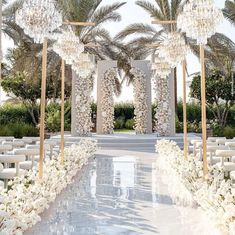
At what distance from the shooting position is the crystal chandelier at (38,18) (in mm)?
5301

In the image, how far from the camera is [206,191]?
14.1 ft

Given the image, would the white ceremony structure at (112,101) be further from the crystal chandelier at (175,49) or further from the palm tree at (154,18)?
the crystal chandelier at (175,49)

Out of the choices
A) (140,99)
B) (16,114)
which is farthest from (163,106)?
(16,114)

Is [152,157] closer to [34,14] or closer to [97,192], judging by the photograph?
[97,192]

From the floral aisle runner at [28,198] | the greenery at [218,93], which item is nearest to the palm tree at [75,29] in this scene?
the greenery at [218,93]

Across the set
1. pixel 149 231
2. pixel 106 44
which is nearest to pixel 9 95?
pixel 106 44

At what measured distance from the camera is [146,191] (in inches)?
248

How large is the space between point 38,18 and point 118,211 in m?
2.92

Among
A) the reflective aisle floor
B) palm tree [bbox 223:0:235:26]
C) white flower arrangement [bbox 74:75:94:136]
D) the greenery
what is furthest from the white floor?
the greenery

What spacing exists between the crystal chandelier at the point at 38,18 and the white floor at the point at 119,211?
251 cm

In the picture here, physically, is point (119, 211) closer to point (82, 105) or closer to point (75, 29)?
point (82, 105)

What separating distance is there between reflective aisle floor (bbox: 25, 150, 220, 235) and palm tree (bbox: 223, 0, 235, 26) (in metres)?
13.1

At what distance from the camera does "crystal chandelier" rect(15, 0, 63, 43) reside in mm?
5301

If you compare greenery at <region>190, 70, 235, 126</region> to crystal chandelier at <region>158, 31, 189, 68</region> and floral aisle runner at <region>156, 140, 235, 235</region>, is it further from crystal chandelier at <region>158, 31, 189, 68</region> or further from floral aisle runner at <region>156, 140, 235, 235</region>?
crystal chandelier at <region>158, 31, 189, 68</region>
